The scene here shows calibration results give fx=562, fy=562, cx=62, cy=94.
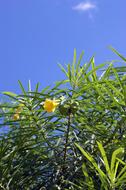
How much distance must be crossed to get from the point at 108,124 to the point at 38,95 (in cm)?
25

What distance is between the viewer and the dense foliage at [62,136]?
1655 mm

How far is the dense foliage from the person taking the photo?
166 centimetres

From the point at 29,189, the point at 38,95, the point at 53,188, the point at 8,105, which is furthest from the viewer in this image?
the point at 8,105

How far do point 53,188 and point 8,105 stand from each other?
46 cm

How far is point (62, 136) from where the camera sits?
1761 mm

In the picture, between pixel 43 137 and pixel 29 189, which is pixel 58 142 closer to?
pixel 43 137

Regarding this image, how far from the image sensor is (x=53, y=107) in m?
1.70

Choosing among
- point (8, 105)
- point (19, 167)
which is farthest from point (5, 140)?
point (8, 105)

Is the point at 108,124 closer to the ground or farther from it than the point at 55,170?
farther from it

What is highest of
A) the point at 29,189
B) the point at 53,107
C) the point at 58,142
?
the point at 53,107

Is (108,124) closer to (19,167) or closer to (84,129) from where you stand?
(84,129)

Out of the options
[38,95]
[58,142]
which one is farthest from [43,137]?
[38,95]

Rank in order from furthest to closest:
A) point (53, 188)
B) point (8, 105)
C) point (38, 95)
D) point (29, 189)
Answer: point (8, 105) → point (38, 95) → point (29, 189) → point (53, 188)

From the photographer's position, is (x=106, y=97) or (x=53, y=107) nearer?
(x=53, y=107)
